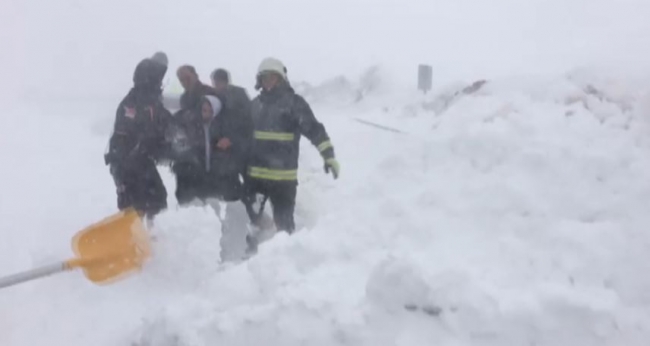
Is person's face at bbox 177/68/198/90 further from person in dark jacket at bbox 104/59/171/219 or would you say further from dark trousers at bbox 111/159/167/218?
dark trousers at bbox 111/159/167/218

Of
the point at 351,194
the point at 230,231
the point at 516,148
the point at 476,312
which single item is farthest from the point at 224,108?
the point at 476,312

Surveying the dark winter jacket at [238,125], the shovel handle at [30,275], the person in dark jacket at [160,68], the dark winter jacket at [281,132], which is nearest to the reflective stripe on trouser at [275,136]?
the dark winter jacket at [281,132]

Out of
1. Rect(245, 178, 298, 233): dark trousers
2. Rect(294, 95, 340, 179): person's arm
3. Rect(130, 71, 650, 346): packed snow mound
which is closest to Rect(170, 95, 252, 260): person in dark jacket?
Rect(245, 178, 298, 233): dark trousers

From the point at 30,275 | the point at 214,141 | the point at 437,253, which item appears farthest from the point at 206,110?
the point at 437,253

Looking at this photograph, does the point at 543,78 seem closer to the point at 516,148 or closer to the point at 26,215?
the point at 516,148

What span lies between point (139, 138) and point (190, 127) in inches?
16.7

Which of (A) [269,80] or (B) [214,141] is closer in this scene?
(A) [269,80]

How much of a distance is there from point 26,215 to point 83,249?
143 inches

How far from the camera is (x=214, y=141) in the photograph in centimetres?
608

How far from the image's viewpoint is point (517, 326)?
11.8ft

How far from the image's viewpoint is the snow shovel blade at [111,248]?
5.11 m

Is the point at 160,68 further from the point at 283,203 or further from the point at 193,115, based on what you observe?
the point at 283,203

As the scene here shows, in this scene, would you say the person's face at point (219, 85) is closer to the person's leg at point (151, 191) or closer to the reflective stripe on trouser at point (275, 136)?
the reflective stripe on trouser at point (275, 136)

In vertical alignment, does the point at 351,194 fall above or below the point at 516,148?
below
